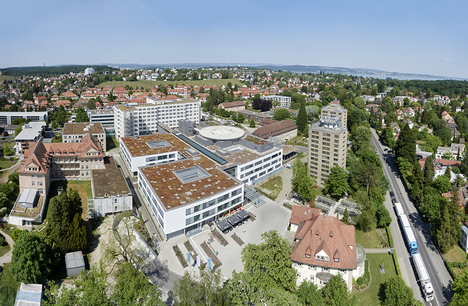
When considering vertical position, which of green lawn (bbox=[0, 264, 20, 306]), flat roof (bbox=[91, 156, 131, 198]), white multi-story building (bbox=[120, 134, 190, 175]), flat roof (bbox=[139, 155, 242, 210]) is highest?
white multi-story building (bbox=[120, 134, 190, 175])

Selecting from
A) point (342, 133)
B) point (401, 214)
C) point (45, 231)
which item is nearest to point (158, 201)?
point (45, 231)

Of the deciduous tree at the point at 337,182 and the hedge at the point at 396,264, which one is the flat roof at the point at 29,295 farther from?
the deciduous tree at the point at 337,182

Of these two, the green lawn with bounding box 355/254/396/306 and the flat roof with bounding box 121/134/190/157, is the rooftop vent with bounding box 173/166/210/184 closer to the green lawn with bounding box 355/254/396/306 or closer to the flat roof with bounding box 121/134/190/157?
the flat roof with bounding box 121/134/190/157

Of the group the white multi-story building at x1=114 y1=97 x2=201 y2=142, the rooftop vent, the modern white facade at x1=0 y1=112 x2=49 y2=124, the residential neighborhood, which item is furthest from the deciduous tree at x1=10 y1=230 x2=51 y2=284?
the modern white facade at x1=0 y1=112 x2=49 y2=124

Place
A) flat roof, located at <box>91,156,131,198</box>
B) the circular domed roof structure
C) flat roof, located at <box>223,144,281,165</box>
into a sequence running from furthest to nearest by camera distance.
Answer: the circular domed roof structure, flat roof, located at <box>223,144,281,165</box>, flat roof, located at <box>91,156,131,198</box>

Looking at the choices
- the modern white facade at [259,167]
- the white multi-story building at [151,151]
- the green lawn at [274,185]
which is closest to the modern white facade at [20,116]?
the white multi-story building at [151,151]

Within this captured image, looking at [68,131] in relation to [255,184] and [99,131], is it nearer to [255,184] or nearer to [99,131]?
[99,131]

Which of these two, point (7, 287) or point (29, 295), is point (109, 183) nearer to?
point (7, 287)
